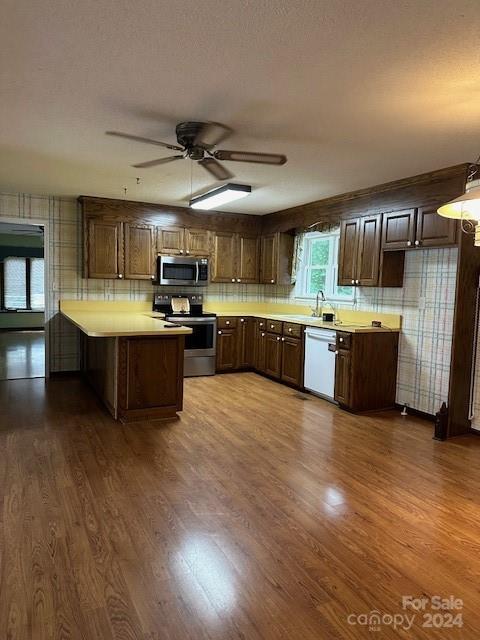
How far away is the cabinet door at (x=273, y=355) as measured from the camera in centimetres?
586

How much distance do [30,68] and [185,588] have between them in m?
2.59

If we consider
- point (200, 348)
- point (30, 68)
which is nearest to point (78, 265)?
point (200, 348)

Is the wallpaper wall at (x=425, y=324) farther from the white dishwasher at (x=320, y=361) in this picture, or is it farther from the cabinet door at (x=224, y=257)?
the cabinet door at (x=224, y=257)

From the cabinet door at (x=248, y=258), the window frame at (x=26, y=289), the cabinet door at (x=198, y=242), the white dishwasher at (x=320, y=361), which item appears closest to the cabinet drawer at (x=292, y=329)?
the white dishwasher at (x=320, y=361)

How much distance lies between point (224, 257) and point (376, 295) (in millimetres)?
2450

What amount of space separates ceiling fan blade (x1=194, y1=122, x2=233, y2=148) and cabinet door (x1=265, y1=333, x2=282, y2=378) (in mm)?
3151

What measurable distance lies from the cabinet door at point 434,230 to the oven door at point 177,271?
10.3ft

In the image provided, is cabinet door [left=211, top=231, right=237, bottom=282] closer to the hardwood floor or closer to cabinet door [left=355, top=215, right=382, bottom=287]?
cabinet door [left=355, top=215, right=382, bottom=287]

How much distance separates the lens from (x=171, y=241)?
618 centimetres

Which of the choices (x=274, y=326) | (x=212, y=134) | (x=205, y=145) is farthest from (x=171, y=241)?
(x=205, y=145)

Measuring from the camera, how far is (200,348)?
613 centimetres

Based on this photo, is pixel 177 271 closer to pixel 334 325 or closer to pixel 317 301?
pixel 317 301

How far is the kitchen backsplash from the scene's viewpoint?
431cm

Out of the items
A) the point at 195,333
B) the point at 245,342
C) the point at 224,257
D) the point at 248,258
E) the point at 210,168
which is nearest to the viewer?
the point at 210,168
